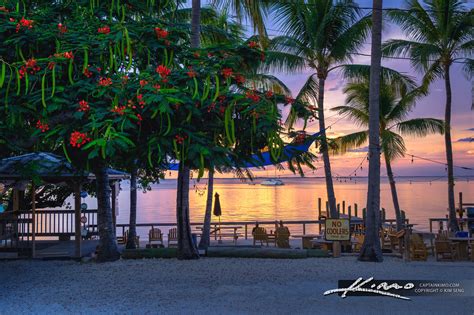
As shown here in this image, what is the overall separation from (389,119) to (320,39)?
8.06 m

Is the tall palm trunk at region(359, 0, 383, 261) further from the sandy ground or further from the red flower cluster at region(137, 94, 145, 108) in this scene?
the red flower cluster at region(137, 94, 145, 108)

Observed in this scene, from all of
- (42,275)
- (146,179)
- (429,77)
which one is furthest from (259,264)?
(429,77)

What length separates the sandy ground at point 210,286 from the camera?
30.8 feet

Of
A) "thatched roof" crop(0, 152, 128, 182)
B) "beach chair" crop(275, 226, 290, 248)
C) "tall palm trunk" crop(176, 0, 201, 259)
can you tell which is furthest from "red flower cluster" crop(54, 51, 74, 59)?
"beach chair" crop(275, 226, 290, 248)

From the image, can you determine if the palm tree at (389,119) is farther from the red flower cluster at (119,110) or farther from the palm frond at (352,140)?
the red flower cluster at (119,110)

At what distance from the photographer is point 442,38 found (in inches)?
883

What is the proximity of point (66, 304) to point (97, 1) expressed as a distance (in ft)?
20.0

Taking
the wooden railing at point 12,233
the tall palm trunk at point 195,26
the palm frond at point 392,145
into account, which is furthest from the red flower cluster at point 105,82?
the palm frond at point 392,145

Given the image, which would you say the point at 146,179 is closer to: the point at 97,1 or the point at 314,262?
the point at 314,262

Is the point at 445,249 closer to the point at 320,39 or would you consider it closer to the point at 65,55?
the point at 320,39

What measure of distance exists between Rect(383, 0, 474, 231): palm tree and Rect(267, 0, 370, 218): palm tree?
371cm

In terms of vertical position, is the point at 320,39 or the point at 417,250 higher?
the point at 320,39

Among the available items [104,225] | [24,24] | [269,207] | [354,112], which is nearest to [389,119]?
[354,112]

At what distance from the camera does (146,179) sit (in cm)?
2012
